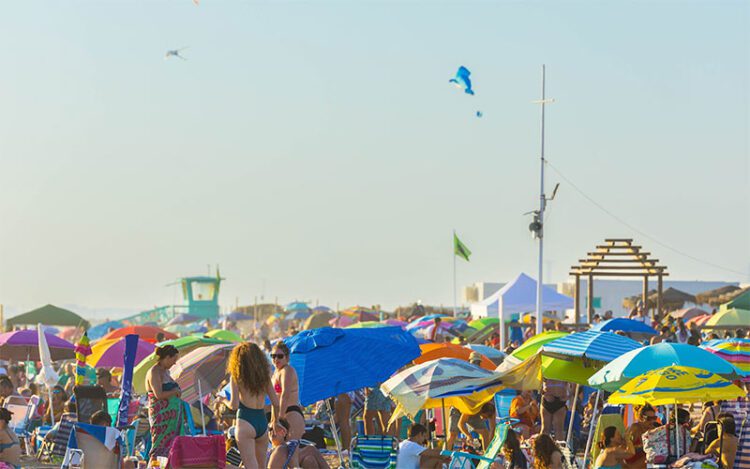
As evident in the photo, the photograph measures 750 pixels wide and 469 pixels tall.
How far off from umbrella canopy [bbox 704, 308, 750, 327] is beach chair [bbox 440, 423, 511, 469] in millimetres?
15785

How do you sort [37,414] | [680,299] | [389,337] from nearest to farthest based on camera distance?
[389,337] < [37,414] < [680,299]

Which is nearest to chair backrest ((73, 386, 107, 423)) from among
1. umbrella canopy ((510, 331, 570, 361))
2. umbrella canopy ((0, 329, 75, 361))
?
umbrella canopy ((510, 331, 570, 361))

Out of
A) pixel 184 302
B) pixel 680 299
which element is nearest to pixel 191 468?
pixel 680 299

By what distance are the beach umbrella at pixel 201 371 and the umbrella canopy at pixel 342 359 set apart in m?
2.15

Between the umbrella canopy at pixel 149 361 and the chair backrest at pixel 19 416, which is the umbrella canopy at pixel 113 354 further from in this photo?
the chair backrest at pixel 19 416

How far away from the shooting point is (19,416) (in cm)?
1529

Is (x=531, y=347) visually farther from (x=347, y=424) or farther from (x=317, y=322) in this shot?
(x=317, y=322)

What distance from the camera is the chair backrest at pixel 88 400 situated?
12.9 m

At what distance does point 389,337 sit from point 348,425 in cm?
208

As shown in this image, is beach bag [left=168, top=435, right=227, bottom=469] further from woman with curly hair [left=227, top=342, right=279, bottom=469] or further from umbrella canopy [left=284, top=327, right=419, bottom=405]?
umbrella canopy [left=284, top=327, right=419, bottom=405]

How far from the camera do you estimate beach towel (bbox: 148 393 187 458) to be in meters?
11.0

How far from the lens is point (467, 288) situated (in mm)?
74250

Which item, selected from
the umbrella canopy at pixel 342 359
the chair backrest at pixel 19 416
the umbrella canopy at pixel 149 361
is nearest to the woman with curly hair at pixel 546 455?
the umbrella canopy at pixel 342 359

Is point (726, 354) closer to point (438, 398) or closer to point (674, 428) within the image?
point (674, 428)
